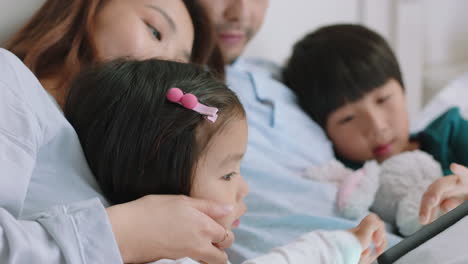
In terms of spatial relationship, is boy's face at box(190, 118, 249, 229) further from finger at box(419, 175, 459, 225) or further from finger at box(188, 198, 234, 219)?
finger at box(419, 175, 459, 225)

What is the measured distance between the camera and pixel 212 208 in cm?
69

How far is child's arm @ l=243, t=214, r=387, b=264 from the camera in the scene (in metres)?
0.67

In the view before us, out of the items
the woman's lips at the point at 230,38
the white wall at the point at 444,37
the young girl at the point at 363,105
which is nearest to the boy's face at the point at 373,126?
the young girl at the point at 363,105

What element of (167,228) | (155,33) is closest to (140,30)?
(155,33)

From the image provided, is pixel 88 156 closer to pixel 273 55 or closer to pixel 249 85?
pixel 249 85

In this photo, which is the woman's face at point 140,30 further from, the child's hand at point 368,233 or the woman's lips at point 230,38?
the child's hand at point 368,233

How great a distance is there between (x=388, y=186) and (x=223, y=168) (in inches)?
19.8

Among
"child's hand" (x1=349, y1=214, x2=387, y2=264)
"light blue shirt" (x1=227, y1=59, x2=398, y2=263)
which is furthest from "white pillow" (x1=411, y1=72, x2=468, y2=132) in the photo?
"child's hand" (x1=349, y1=214, x2=387, y2=264)

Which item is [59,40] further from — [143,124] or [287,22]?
[287,22]

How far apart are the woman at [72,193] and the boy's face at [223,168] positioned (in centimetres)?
2

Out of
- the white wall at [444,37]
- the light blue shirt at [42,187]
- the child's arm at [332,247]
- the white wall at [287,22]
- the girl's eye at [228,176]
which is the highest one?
the light blue shirt at [42,187]

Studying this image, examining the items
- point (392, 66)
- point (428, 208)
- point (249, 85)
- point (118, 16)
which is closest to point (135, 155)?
point (118, 16)

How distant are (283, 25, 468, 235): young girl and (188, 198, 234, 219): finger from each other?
1.62 ft

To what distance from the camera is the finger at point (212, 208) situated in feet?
2.23
